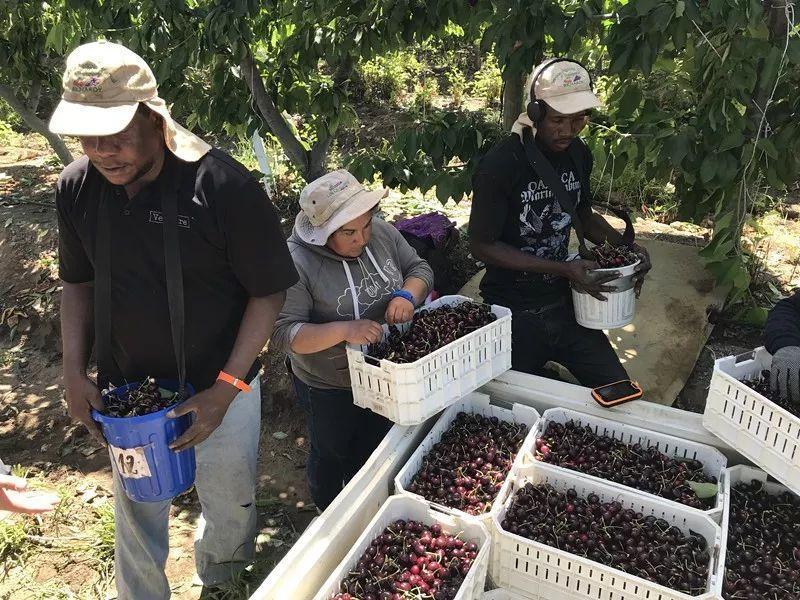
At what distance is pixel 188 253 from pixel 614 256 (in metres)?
1.74

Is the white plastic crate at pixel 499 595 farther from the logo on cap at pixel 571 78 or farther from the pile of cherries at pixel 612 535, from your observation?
the logo on cap at pixel 571 78

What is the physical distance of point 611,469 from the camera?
205 centimetres

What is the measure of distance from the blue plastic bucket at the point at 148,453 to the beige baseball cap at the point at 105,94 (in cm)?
77

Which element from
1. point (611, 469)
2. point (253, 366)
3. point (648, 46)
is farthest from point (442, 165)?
point (611, 469)

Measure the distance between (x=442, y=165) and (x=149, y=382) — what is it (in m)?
2.03

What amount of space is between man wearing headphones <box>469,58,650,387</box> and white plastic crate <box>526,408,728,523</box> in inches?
23.6

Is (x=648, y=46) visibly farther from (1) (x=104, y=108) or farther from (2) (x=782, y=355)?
(1) (x=104, y=108)

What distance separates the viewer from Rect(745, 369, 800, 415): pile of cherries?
1.77m

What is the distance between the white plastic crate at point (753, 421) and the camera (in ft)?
5.67

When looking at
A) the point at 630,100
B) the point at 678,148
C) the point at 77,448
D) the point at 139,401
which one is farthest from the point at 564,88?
the point at 77,448

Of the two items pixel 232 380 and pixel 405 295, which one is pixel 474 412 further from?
pixel 232 380

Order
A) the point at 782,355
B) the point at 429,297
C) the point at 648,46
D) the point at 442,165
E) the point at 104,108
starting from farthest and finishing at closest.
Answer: the point at 442,165, the point at 429,297, the point at 648,46, the point at 782,355, the point at 104,108

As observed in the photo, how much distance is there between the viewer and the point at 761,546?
1.79m

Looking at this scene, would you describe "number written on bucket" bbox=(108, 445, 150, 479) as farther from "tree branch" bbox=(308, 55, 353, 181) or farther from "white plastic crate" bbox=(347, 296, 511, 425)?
"tree branch" bbox=(308, 55, 353, 181)
